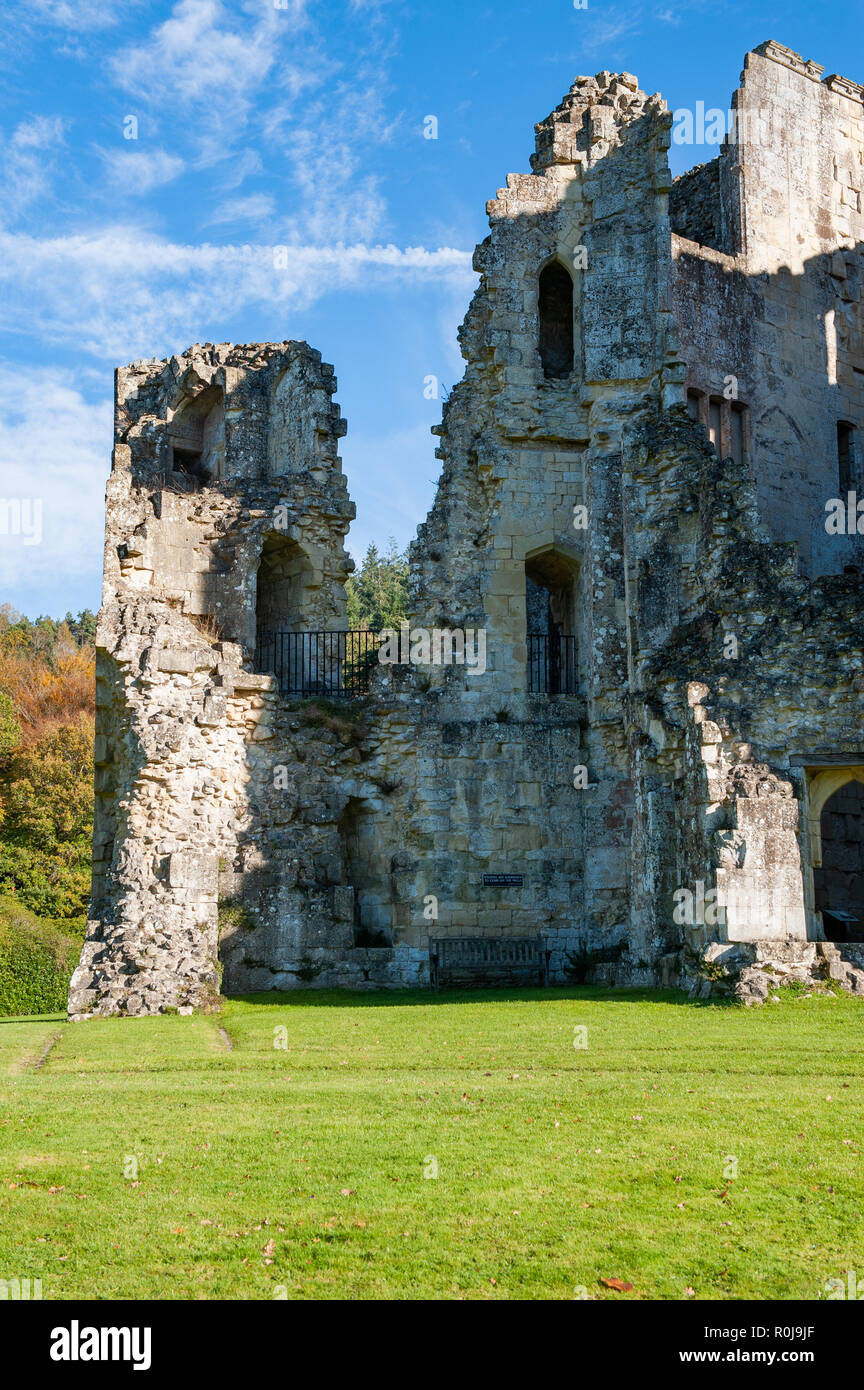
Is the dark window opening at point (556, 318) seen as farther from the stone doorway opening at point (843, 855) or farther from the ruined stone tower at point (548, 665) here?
the stone doorway opening at point (843, 855)

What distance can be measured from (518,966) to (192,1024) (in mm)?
→ 6042

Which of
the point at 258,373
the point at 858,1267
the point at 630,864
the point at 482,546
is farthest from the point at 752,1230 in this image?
the point at 258,373

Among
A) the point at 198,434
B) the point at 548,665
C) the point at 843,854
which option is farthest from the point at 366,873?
the point at 198,434

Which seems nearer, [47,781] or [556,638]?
[556,638]

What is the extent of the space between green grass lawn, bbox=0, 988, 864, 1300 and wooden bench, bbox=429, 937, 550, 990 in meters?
6.89

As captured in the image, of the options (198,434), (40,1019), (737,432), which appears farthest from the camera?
(198,434)

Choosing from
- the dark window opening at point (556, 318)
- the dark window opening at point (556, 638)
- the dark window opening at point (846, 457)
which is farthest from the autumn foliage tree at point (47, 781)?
the dark window opening at point (846, 457)

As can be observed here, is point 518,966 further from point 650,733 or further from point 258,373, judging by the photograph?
point 258,373

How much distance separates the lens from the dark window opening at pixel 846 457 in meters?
29.6

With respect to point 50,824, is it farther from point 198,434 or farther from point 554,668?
point 554,668

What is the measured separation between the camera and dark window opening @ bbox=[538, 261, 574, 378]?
2545 centimetres

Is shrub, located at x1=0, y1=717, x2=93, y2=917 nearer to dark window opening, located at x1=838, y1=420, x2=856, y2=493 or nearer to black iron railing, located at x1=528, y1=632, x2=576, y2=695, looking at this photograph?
black iron railing, located at x1=528, y1=632, x2=576, y2=695

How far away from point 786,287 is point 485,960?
15498mm

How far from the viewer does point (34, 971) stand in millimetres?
29875
